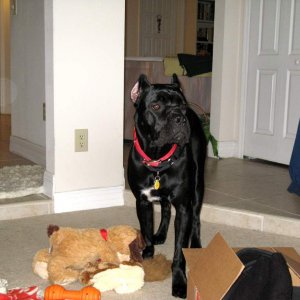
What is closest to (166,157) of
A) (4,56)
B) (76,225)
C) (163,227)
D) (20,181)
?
(163,227)

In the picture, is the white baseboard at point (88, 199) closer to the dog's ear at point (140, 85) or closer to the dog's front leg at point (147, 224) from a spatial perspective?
the dog's front leg at point (147, 224)

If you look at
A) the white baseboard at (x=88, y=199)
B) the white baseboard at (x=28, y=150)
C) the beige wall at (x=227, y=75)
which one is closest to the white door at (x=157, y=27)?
the beige wall at (x=227, y=75)

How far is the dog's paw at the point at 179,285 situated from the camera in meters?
1.91

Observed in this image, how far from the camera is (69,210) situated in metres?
3.04

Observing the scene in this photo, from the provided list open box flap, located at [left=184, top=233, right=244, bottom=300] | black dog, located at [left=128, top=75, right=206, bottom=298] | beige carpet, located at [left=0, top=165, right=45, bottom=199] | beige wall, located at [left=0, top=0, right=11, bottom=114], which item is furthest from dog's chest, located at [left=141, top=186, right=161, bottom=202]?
beige wall, located at [left=0, top=0, right=11, bottom=114]

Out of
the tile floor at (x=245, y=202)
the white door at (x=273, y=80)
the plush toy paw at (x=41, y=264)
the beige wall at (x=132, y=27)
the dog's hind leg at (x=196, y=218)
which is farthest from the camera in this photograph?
the beige wall at (x=132, y=27)

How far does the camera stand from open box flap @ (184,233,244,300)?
1.39m

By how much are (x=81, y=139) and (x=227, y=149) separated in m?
1.92

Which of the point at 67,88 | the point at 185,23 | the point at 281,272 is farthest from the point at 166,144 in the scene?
the point at 185,23

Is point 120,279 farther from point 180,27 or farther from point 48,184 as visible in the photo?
point 180,27

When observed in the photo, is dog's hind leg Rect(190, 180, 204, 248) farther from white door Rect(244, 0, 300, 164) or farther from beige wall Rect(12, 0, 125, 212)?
white door Rect(244, 0, 300, 164)

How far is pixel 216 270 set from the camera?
1.48m

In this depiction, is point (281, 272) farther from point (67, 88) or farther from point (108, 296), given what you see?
point (67, 88)

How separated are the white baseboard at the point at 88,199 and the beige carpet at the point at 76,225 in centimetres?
5
